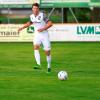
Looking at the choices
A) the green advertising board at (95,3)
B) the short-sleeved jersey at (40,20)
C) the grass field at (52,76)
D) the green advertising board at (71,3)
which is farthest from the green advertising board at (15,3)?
the short-sleeved jersey at (40,20)

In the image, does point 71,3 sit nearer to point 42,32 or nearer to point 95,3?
point 95,3

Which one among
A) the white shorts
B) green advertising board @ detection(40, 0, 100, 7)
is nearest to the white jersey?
the white shorts

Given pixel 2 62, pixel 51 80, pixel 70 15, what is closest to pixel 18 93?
pixel 51 80

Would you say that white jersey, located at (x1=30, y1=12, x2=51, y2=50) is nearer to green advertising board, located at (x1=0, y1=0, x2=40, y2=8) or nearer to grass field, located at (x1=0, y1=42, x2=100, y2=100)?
grass field, located at (x1=0, y1=42, x2=100, y2=100)

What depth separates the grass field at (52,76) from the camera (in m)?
13.4

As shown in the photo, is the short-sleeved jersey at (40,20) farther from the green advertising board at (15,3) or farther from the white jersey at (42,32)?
the green advertising board at (15,3)

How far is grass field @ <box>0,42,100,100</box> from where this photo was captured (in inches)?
529

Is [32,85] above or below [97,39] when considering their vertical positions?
above

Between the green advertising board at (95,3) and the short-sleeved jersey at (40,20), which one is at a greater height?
the short-sleeved jersey at (40,20)

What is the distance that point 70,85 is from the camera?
48.9ft

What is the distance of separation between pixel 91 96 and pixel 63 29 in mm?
19605

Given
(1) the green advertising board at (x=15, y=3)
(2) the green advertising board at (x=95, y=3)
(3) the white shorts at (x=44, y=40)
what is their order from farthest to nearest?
(1) the green advertising board at (x=15, y=3) → (2) the green advertising board at (x=95, y=3) → (3) the white shorts at (x=44, y=40)

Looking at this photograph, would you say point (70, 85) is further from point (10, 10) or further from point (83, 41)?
point (10, 10)

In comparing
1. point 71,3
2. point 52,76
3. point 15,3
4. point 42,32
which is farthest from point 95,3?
point 52,76
